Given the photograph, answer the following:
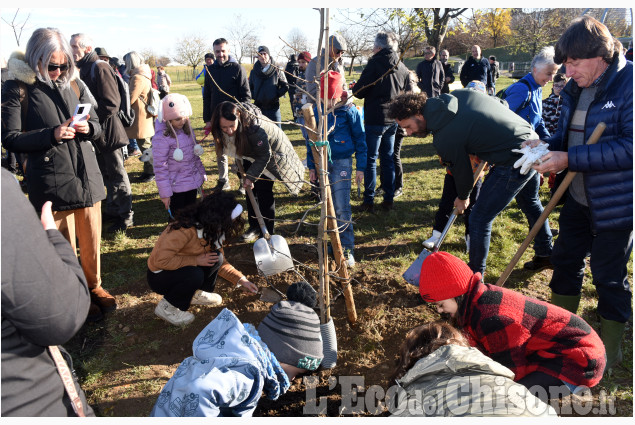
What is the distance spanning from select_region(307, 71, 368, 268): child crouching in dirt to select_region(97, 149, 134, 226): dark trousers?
92.8 inches

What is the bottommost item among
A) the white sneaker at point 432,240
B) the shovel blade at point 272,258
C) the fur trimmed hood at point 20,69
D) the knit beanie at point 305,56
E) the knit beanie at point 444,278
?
the white sneaker at point 432,240

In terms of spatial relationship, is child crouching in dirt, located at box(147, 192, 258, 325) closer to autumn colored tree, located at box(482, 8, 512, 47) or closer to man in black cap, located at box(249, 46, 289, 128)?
man in black cap, located at box(249, 46, 289, 128)

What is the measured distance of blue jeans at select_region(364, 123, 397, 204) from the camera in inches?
189

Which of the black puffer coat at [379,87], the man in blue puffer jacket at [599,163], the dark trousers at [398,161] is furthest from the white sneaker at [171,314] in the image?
the dark trousers at [398,161]

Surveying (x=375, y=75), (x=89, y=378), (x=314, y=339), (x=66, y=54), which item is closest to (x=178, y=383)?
(x=314, y=339)

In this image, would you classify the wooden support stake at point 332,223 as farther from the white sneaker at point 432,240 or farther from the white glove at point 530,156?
the white sneaker at point 432,240

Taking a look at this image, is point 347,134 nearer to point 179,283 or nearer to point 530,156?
point 530,156

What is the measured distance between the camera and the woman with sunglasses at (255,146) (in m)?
3.53

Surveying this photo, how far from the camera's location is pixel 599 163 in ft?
7.21

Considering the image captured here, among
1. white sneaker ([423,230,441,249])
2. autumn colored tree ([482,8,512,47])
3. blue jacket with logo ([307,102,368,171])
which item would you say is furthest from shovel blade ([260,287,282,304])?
autumn colored tree ([482,8,512,47])

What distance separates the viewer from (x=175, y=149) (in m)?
3.86

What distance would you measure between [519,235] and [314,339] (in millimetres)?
3147

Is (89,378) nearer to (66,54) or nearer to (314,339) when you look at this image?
(314,339)

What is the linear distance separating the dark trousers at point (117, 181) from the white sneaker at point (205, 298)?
77.8 inches
